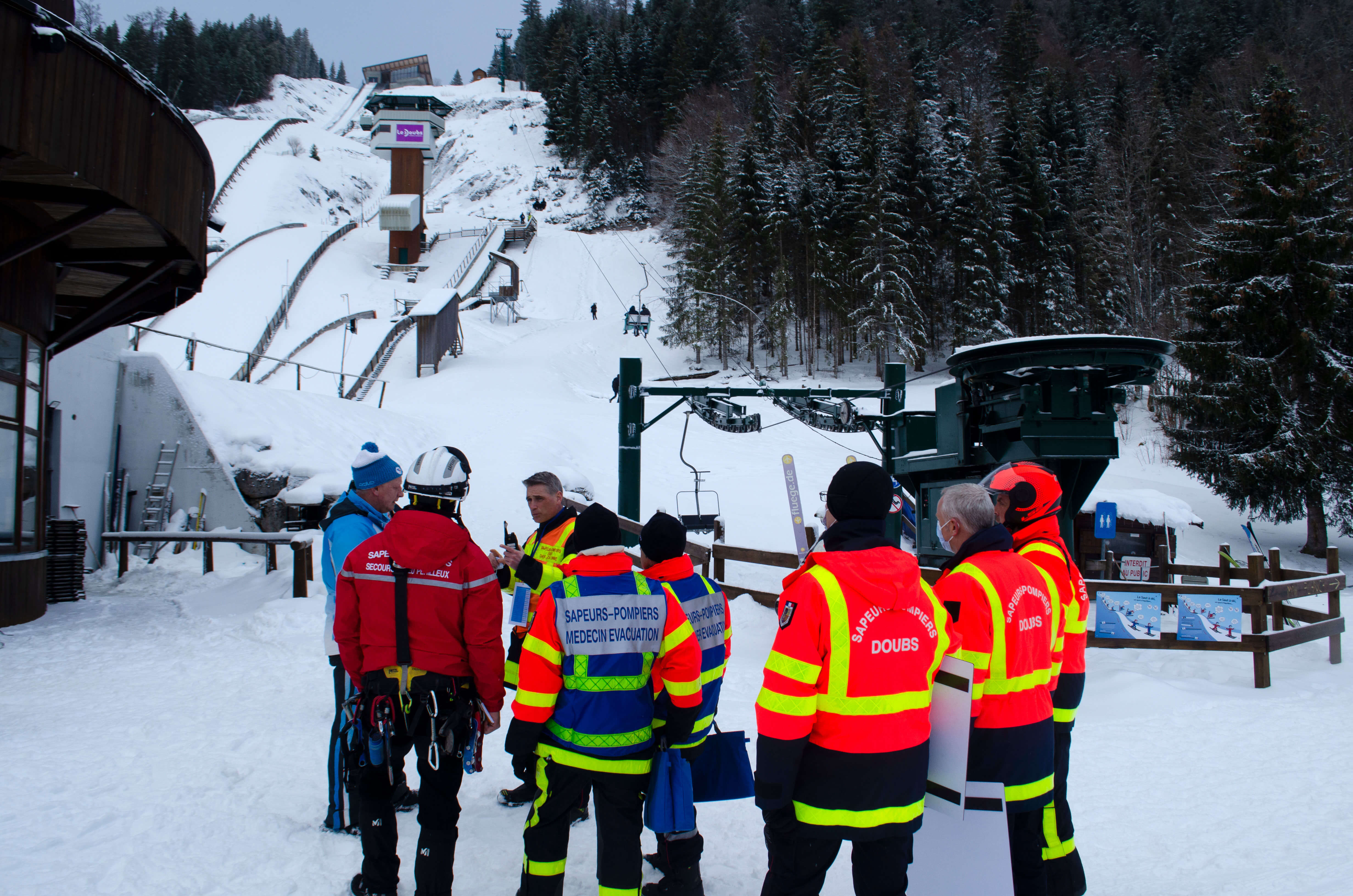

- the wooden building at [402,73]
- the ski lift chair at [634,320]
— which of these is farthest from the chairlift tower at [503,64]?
the ski lift chair at [634,320]

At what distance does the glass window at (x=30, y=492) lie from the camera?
875cm

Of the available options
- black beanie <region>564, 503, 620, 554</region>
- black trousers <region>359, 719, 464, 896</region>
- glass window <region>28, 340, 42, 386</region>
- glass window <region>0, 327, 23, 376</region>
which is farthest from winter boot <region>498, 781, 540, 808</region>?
glass window <region>28, 340, 42, 386</region>

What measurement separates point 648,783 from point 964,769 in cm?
120

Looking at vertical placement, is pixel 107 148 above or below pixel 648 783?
above

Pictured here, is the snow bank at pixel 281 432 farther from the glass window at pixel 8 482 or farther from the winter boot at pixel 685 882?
the winter boot at pixel 685 882

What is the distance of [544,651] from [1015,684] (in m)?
1.78

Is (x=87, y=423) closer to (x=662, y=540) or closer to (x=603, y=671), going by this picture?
(x=662, y=540)

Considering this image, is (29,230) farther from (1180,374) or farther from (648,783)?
(1180,374)

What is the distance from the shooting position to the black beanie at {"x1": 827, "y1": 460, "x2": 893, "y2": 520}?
2.65 meters

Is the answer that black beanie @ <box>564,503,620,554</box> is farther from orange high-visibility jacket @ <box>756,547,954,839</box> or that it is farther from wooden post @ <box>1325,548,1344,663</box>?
wooden post @ <box>1325,548,1344,663</box>

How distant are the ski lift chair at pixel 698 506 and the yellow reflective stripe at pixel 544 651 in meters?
9.29

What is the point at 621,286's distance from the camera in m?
52.2

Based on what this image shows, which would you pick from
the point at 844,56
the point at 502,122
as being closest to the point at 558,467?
the point at 844,56

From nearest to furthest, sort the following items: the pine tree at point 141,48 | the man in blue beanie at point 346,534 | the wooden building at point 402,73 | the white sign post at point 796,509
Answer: the man in blue beanie at point 346,534, the white sign post at point 796,509, the wooden building at point 402,73, the pine tree at point 141,48
